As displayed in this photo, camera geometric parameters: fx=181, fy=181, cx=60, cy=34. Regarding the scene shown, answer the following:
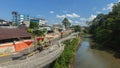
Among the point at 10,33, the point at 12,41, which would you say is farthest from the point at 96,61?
the point at 10,33

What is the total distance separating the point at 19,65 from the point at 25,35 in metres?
13.9

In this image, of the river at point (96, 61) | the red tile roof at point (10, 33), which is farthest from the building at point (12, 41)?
the river at point (96, 61)

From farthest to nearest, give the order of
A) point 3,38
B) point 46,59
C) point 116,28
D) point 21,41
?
point 116,28 < point 21,41 < point 3,38 < point 46,59

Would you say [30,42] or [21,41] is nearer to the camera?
[21,41]

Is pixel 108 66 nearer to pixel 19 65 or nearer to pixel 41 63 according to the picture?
pixel 41 63

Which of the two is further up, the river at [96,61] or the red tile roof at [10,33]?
the red tile roof at [10,33]

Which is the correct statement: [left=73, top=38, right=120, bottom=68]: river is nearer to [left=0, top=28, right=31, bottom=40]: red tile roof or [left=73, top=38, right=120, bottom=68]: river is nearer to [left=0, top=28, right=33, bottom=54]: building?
[left=0, top=28, right=33, bottom=54]: building

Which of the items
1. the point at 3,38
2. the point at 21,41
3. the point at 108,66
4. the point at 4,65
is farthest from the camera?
the point at 108,66

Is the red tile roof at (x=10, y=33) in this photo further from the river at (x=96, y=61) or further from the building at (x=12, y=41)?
the river at (x=96, y=61)

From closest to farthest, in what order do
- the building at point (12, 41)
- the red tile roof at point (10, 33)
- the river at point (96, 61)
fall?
the building at point (12, 41) → the red tile roof at point (10, 33) → the river at point (96, 61)

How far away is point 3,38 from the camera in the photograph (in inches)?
912

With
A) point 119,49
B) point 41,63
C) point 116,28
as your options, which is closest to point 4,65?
point 41,63

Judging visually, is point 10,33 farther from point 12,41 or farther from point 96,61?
point 96,61

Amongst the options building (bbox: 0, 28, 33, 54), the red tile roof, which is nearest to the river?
building (bbox: 0, 28, 33, 54)
